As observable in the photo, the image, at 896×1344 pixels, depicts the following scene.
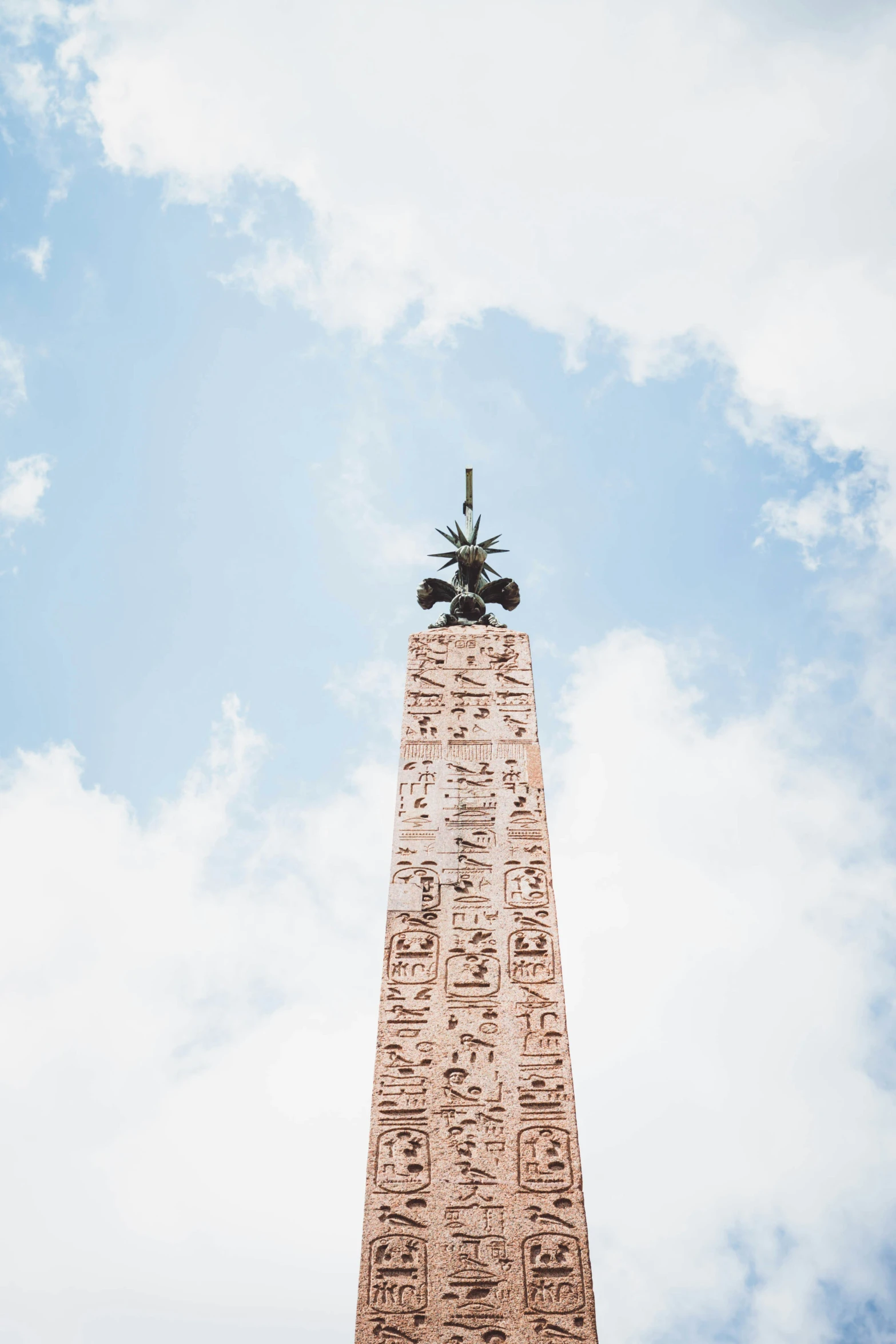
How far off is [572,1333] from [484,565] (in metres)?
6.10

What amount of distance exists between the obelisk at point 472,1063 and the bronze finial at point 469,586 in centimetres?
125

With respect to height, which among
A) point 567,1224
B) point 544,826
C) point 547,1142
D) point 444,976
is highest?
point 544,826

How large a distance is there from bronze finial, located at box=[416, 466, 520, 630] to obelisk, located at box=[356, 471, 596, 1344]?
1.25 meters

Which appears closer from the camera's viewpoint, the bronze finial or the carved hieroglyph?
the carved hieroglyph

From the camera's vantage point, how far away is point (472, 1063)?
17.6 ft

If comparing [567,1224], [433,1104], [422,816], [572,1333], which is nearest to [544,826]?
[422,816]

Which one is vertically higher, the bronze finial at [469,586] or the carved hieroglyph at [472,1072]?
the bronze finial at [469,586]

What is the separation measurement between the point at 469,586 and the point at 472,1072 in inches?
182

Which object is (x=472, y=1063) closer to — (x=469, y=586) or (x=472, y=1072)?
(x=472, y=1072)

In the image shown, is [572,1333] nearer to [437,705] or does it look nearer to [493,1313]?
[493,1313]

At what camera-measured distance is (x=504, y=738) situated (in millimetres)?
7148

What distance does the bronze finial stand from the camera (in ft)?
28.6

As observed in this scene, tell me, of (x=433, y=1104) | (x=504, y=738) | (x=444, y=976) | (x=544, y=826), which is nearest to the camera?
(x=433, y=1104)

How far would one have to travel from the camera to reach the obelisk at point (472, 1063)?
4590 millimetres
